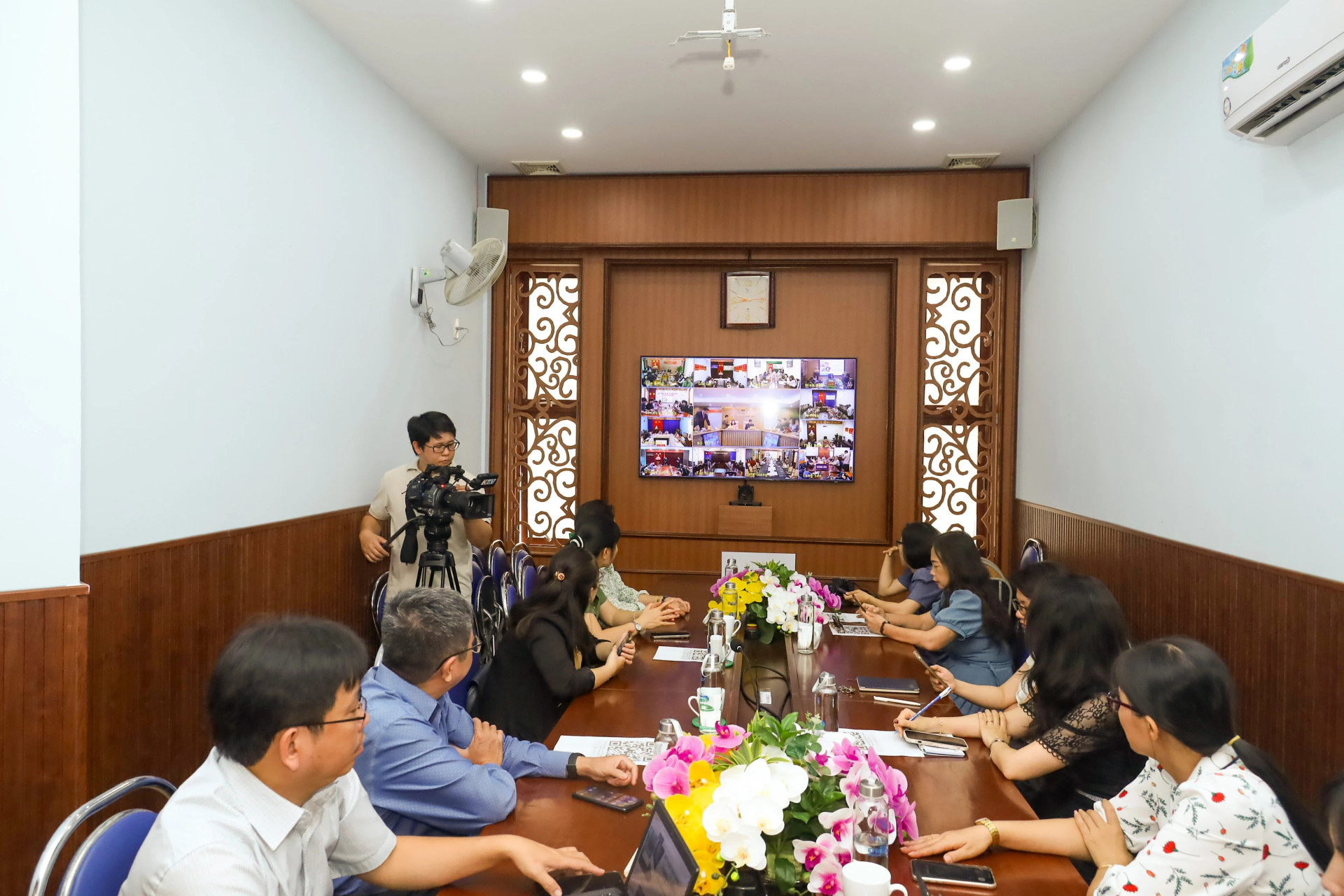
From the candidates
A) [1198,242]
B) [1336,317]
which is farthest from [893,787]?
[1198,242]

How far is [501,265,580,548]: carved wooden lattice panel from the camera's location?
5934 millimetres

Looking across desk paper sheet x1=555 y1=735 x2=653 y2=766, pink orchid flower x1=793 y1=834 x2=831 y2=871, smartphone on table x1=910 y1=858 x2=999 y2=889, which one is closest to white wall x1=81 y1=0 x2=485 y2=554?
desk paper sheet x1=555 y1=735 x2=653 y2=766

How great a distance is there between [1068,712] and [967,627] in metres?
0.93

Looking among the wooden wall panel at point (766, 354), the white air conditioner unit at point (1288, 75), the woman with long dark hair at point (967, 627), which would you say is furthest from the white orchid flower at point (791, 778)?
the wooden wall panel at point (766, 354)

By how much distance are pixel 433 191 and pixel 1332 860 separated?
16.5 ft

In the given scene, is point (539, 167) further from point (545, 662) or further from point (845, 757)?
point (845, 757)

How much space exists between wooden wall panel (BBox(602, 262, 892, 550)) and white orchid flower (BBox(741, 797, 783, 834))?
4.67m

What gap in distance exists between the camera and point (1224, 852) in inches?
53.9

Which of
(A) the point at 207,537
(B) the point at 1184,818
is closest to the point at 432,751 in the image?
(B) the point at 1184,818

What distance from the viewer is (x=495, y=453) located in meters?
5.99

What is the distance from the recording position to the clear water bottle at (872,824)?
137 cm

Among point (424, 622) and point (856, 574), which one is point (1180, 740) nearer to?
point (424, 622)

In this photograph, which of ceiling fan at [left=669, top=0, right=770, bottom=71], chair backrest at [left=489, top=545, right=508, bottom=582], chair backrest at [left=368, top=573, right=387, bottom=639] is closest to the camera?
ceiling fan at [left=669, top=0, right=770, bottom=71]

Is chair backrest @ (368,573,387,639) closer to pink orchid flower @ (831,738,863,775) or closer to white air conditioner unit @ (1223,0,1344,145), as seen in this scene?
pink orchid flower @ (831,738,863,775)
